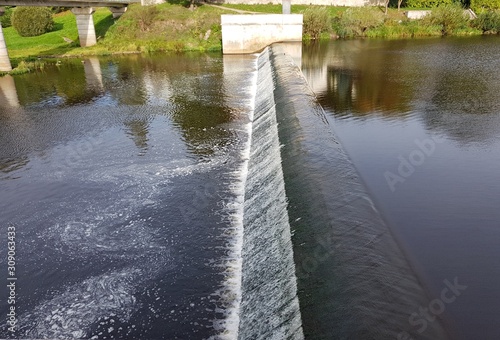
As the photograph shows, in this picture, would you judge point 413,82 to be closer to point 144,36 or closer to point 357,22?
point 357,22

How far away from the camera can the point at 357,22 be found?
31.0 metres

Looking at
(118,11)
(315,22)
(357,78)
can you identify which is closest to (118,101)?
(357,78)

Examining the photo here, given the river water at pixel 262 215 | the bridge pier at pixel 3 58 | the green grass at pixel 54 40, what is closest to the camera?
the river water at pixel 262 215

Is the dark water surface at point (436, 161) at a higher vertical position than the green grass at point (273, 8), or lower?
lower

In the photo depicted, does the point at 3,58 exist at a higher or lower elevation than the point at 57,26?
lower

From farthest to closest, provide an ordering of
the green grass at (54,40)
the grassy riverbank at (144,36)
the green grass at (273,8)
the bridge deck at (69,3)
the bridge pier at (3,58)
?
the green grass at (273,8), the grassy riverbank at (144,36), the green grass at (54,40), the bridge deck at (69,3), the bridge pier at (3,58)

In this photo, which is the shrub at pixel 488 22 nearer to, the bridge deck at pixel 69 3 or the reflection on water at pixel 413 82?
the reflection on water at pixel 413 82

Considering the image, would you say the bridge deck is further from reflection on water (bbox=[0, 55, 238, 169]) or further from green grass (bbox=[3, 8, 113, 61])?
reflection on water (bbox=[0, 55, 238, 169])

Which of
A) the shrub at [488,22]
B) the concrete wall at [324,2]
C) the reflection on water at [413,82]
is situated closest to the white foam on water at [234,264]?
the reflection on water at [413,82]

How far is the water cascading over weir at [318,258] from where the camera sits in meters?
4.49
